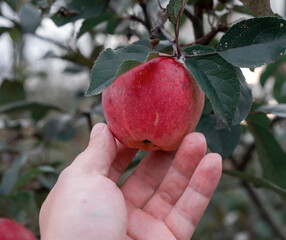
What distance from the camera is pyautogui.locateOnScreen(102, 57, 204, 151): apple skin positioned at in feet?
1.99

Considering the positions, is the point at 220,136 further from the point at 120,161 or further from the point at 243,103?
the point at 120,161

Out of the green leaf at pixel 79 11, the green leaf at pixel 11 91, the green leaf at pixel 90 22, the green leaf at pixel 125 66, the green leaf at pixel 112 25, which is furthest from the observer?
the green leaf at pixel 11 91

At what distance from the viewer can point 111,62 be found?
1.89 ft

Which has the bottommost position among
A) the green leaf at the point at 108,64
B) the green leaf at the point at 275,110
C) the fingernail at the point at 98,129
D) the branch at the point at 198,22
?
the fingernail at the point at 98,129

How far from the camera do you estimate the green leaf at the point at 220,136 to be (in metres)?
0.77

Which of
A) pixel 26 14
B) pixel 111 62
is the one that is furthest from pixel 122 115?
pixel 26 14

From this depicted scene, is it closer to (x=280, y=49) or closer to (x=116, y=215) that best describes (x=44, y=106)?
(x=116, y=215)

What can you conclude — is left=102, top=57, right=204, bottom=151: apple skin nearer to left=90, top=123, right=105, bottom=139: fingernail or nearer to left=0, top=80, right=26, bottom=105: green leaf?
left=90, top=123, right=105, bottom=139: fingernail

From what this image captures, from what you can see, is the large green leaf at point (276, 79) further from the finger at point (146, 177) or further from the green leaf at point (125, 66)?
the green leaf at point (125, 66)

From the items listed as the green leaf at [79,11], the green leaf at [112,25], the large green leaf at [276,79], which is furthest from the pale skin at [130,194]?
the large green leaf at [276,79]

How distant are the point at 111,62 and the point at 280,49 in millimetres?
272

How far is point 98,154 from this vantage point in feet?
2.38

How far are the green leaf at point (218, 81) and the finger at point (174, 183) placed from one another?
5.7 inches

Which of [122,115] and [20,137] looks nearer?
[122,115]
